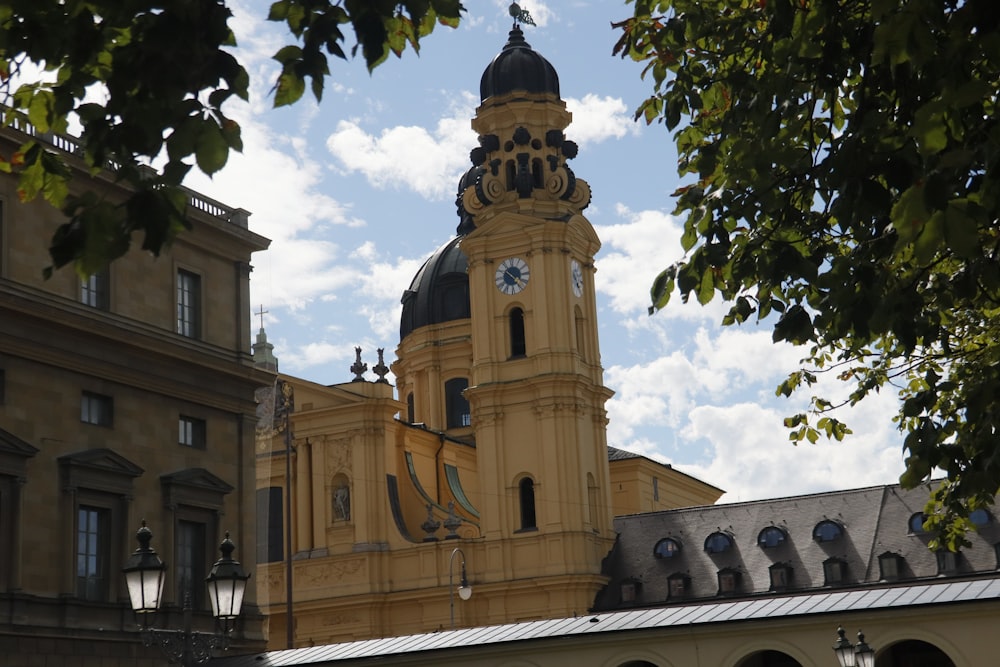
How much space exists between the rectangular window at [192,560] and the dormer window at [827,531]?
1278 inches

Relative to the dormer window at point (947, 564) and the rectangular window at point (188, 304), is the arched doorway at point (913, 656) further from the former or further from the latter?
the dormer window at point (947, 564)

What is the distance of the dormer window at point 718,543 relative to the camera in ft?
208

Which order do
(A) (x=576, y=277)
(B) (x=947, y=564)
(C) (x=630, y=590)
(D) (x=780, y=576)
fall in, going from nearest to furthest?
(B) (x=947, y=564) → (D) (x=780, y=576) → (C) (x=630, y=590) → (A) (x=576, y=277)

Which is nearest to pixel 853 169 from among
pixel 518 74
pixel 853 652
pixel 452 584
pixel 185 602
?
pixel 185 602

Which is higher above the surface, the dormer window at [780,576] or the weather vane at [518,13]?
the weather vane at [518,13]

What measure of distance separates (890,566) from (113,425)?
115ft

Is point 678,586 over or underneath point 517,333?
underneath

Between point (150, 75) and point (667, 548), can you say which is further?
point (667, 548)

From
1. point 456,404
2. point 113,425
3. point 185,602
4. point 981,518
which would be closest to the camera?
point 185,602

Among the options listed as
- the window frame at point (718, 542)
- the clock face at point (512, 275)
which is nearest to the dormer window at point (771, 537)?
the window frame at point (718, 542)

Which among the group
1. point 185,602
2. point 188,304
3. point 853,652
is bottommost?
point 853,652

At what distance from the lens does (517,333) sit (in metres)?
65.9

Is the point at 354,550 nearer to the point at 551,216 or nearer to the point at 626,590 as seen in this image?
the point at 626,590

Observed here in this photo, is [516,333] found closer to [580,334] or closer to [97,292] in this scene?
[580,334]
